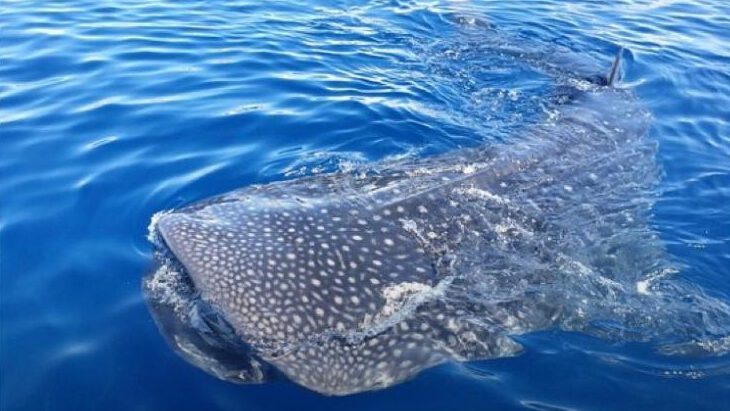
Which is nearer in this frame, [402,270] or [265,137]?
[402,270]

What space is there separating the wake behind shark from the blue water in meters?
0.19

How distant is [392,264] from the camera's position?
219 inches

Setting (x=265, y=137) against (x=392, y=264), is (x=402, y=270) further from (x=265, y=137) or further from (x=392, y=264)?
(x=265, y=137)

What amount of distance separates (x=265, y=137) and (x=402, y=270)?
3.66 metres

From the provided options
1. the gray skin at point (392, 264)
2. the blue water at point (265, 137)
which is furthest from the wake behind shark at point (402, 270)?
the blue water at point (265, 137)

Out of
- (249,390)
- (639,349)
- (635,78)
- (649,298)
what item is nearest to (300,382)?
(249,390)

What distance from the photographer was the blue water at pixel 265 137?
4961 mm

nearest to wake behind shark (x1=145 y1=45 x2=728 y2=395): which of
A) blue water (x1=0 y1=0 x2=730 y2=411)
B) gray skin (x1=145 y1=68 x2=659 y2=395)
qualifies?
gray skin (x1=145 y1=68 x2=659 y2=395)

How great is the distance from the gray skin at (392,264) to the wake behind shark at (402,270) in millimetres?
12

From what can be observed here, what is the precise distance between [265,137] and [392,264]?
11.8ft

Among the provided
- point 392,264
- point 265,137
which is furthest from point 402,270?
point 265,137

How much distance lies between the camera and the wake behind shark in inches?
190

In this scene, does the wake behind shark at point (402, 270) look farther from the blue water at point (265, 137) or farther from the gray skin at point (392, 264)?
the blue water at point (265, 137)

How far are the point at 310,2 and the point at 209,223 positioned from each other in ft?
32.2
